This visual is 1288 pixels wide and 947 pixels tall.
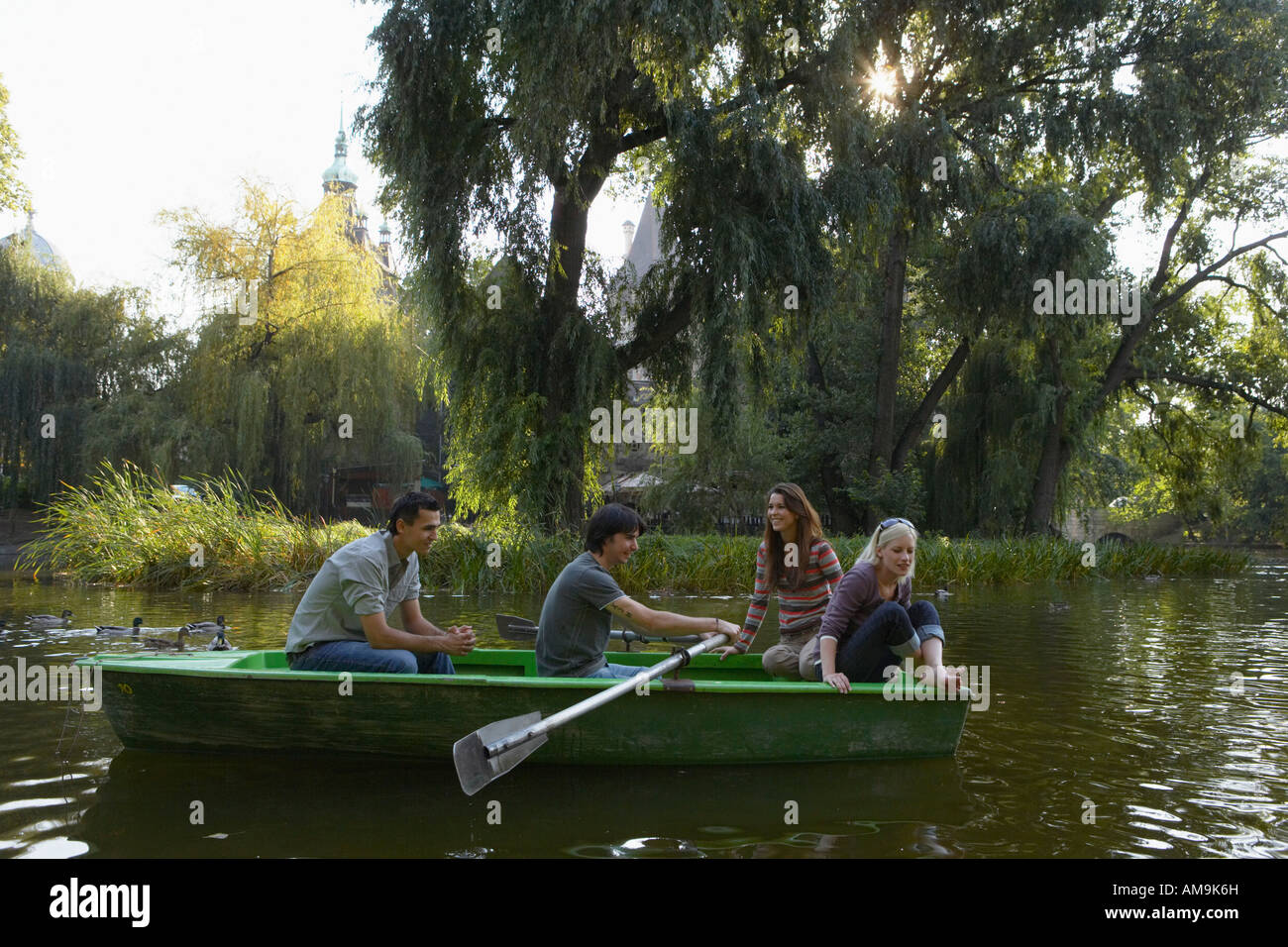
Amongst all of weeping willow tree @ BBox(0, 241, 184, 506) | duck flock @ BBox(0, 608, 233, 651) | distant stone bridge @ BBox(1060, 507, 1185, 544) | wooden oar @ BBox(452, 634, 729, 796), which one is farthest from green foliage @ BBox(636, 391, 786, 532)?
distant stone bridge @ BBox(1060, 507, 1185, 544)

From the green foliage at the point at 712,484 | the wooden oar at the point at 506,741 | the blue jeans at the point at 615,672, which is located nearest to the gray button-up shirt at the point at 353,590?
the wooden oar at the point at 506,741

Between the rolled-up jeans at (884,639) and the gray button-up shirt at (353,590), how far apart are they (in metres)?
2.19

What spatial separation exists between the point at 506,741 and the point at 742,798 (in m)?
1.20

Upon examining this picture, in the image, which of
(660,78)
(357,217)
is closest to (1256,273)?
(660,78)

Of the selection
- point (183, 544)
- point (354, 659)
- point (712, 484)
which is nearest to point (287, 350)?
point (183, 544)

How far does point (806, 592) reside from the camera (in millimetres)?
5750

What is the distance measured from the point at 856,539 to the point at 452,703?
12.6m

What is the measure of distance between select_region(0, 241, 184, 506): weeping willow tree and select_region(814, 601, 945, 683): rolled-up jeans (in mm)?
17675

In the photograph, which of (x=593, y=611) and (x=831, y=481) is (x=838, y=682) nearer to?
(x=593, y=611)

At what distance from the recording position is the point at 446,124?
536 inches

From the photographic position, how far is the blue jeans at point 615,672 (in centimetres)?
538

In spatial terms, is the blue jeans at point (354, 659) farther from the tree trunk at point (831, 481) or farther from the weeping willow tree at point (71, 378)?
the tree trunk at point (831, 481)

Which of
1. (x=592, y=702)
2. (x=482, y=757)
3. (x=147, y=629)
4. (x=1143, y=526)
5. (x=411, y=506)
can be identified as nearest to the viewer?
(x=482, y=757)

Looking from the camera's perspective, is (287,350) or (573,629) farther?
(287,350)
